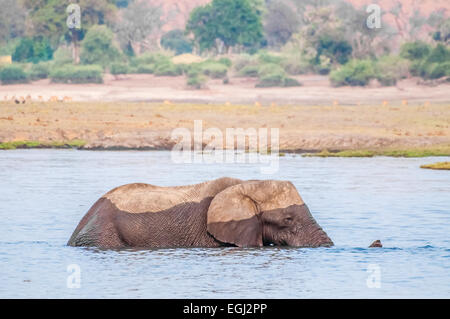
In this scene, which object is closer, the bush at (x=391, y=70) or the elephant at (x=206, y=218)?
the elephant at (x=206, y=218)

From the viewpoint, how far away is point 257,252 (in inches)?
536

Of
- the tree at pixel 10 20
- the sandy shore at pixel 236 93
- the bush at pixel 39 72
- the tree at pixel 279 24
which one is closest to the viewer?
the sandy shore at pixel 236 93

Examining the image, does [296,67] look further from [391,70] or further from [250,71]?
[391,70]

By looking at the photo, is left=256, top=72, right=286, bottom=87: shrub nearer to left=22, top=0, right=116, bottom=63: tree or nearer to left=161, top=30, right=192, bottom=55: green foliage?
left=22, top=0, right=116, bottom=63: tree

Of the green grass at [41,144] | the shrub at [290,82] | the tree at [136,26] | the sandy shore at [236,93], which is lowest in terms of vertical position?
the green grass at [41,144]

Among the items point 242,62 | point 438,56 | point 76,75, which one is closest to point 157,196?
point 76,75

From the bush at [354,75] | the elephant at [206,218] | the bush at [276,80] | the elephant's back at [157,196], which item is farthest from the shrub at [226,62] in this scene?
the elephant at [206,218]

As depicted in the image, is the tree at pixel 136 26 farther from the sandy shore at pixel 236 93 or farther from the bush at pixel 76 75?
the sandy shore at pixel 236 93

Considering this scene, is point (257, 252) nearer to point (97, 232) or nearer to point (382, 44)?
point (97, 232)

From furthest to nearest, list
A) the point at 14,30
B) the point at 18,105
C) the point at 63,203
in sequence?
the point at 14,30, the point at 18,105, the point at 63,203

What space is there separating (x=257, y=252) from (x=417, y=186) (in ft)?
36.8

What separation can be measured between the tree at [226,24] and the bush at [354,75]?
20412 millimetres

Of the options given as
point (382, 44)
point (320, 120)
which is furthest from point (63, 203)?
point (382, 44)

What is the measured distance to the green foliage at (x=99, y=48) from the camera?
64.9 m
